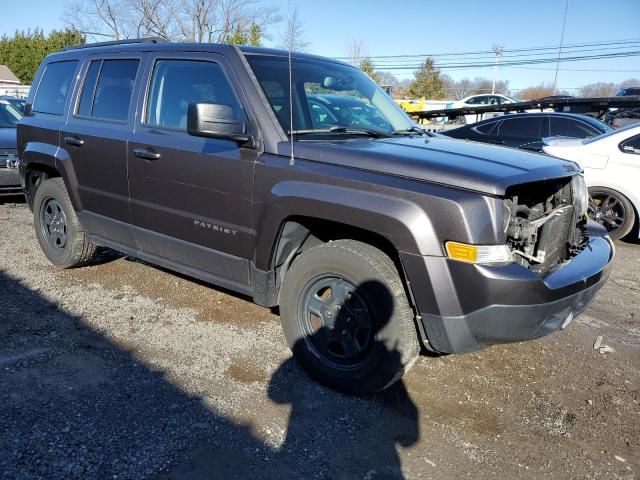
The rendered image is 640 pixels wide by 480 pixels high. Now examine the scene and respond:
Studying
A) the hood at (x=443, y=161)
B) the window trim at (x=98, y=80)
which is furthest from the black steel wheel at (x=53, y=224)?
the hood at (x=443, y=161)

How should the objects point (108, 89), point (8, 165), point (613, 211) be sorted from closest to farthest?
1. point (108, 89)
2. point (613, 211)
3. point (8, 165)

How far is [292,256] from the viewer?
134 inches

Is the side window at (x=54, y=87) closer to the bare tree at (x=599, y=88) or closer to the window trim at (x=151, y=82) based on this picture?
the window trim at (x=151, y=82)

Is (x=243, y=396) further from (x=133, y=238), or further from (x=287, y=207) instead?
(x=133, y=238)

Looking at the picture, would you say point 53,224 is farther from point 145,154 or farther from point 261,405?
point 261,405

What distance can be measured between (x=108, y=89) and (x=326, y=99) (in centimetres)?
186

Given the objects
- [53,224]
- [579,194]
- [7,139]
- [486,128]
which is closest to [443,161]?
[579,194]

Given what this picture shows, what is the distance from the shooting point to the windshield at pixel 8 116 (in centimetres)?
905

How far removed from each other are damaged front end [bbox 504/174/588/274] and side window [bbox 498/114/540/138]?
6319 mm

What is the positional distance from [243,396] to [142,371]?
2.34ft

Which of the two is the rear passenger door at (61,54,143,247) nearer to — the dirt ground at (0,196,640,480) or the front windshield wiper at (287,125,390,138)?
the dirt ground at (0,196,640,480)

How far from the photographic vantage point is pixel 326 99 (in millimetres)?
3805

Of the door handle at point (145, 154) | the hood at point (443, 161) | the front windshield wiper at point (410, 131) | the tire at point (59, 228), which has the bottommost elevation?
the tire at point (59, 228)

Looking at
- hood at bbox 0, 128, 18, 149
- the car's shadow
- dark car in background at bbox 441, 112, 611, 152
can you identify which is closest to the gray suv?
the car's shadow
